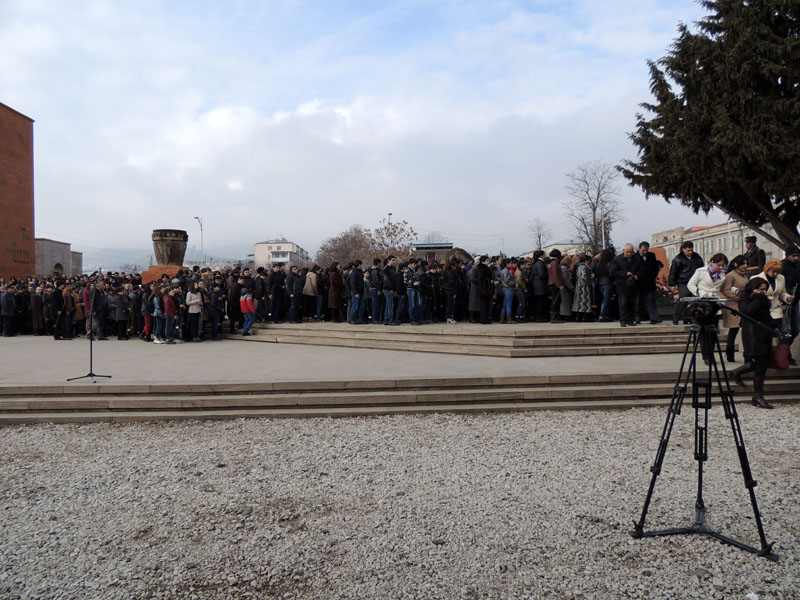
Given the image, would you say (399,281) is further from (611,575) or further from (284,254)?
(284,254)

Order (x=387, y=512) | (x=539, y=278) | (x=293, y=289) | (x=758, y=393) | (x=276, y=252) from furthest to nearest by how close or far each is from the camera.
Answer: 1. (x=276, y=252)
2. (x=293, y=289)
3. (x=539, y=278)
4. (x=758, y=393)
5. (x=387, y=512)

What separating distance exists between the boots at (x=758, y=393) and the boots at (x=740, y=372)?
0.17 metres

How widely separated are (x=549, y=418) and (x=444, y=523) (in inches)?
137

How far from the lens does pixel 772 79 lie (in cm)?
1838

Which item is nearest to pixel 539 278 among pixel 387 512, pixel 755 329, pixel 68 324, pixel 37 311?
pixel 755 329

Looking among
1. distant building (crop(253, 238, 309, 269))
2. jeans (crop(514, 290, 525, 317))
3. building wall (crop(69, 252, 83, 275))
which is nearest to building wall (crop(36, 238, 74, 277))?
building wall (crop(69, 252, 83, 275))

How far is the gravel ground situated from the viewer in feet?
10.3

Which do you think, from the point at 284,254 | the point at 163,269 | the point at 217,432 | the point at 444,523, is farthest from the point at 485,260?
the point at 284,254

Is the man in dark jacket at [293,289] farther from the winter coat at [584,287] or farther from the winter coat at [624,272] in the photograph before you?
the winter coat at [624,272]

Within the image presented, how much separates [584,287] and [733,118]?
39.3 ft

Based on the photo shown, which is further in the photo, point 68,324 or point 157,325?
point 68,324

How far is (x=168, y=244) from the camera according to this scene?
71.2ft

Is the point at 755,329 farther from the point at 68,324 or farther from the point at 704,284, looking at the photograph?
the point at 68,324

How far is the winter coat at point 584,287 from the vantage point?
42.8 feet
